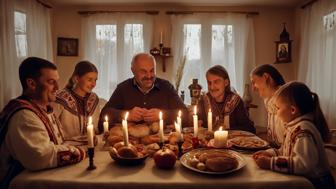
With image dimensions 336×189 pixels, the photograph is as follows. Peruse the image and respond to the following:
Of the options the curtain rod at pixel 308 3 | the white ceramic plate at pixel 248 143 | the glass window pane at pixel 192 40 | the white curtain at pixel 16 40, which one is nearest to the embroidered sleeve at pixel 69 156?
the white ceramic plate at pixel 248 143

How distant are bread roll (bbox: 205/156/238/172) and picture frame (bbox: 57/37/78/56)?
169 inches

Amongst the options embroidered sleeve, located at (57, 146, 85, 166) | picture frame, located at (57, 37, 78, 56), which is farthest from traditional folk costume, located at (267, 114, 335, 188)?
picture frame, located at (57, 37, 78, 56)

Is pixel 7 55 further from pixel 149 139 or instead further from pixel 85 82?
pixel 149 139

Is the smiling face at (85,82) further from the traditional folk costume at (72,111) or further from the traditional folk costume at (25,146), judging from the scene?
the traditional folk costume at (25,146)

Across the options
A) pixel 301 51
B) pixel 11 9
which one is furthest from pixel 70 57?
pixel 301 51

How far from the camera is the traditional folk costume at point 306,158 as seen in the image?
125 cm

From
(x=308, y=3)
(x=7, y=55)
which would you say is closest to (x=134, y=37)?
(x=7, y=55)

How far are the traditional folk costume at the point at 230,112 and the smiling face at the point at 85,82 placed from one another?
1101 millimetres

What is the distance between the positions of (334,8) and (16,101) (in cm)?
410

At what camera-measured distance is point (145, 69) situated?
2.51 meters

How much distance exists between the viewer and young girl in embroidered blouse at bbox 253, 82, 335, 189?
1259 millimetres

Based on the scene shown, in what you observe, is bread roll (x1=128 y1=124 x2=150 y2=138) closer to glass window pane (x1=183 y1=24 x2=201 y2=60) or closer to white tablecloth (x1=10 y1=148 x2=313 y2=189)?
white tablecloth (x1=10 y1=148 x2=313 y2=189)

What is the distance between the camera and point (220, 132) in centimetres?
153

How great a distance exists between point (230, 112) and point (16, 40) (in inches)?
123
